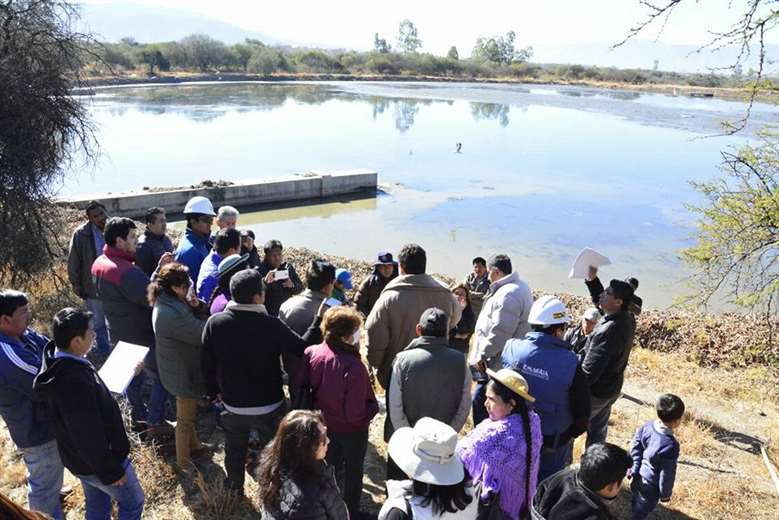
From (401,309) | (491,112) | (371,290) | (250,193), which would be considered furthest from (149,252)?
(491,112)

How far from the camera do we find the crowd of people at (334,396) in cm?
245

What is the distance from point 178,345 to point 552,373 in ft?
7.91

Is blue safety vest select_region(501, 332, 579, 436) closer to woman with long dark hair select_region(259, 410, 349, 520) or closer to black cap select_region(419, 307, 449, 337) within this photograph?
black cap select_region(419, 307, 449, 337)

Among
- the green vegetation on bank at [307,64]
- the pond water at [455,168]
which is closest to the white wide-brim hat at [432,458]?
the pond water at [455,168]

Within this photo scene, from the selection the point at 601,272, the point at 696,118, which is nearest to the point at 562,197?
the point at 601,272

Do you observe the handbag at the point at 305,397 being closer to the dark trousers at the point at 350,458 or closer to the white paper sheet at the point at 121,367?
the dark trousers at the point at 350,458

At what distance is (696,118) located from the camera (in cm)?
4641

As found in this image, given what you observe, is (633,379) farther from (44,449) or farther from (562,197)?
(562,197)

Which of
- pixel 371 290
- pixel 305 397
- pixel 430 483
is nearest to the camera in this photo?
pixel 430 483

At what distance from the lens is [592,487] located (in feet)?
8.10

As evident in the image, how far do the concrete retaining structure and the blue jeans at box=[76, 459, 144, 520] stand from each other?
12951 mm

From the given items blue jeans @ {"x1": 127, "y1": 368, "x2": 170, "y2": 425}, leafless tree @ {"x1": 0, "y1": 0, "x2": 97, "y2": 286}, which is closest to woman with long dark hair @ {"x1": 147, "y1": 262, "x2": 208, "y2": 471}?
blue jeans @ {"x1": 127, "y1": 368, "x2": 170, "y2": 425}

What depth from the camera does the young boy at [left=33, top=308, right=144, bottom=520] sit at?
9.57ft

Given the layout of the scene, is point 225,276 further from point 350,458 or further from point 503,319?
point 503,319
